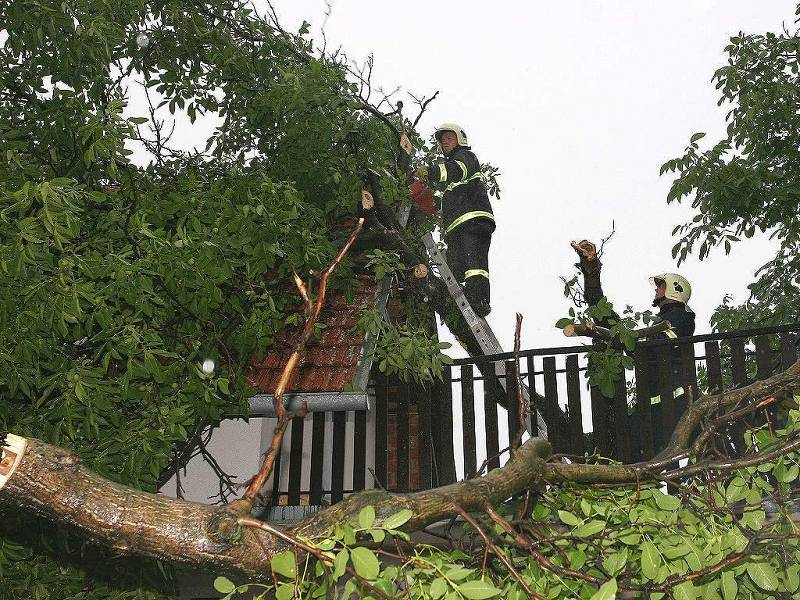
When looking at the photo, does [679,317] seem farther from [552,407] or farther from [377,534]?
[377,534]

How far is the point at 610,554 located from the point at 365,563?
95cm

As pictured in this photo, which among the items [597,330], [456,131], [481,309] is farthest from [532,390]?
[456,131]

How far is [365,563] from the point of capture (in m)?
1.43

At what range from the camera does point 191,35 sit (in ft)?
20.6

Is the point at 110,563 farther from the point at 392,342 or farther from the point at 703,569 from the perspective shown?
the point at 703,569

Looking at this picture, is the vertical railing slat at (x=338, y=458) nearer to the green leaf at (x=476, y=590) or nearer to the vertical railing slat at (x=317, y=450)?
the vertical railing slat at (x=317, y=450)

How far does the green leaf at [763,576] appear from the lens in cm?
185

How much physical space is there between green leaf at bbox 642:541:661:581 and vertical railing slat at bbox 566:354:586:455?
16.5 ft

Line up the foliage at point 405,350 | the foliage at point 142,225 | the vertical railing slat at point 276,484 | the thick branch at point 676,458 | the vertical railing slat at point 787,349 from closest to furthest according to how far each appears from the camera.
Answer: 1. the thick branch at point 676,458
2. the foliage at point 142,225
3. the foliage at point 405,350
4. the vertical railing slat at point 787,349
5. the vertical railing slat at point 276,484

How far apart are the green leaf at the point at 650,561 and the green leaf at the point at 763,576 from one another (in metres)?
0.25

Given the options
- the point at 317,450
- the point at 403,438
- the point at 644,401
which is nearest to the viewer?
the point at 644,401

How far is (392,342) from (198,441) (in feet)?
5.61

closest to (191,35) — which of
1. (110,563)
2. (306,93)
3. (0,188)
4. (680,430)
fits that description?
(306,93)

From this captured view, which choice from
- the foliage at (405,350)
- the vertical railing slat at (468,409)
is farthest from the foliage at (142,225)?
the vertical railing slat at (468,409)
